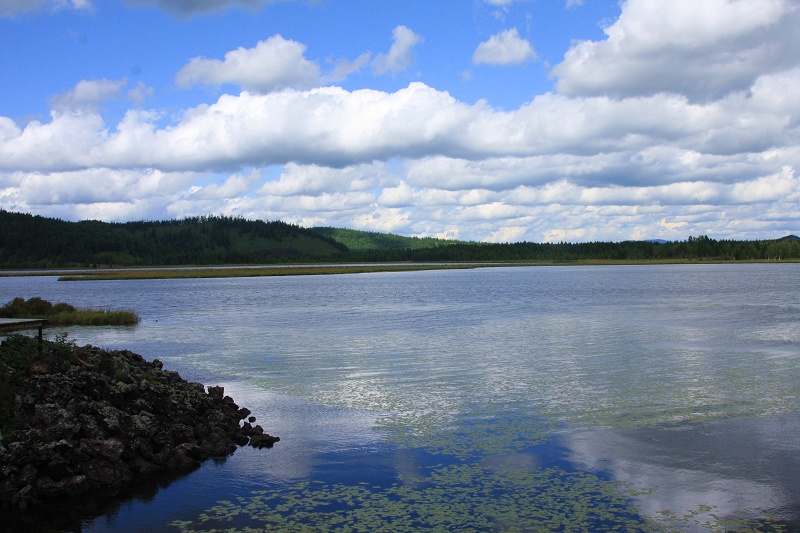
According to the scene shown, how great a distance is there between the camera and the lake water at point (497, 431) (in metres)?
13.4

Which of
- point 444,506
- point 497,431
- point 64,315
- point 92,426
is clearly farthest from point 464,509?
point 64,315

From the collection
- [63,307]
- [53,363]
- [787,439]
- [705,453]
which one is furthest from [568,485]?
[63,307]

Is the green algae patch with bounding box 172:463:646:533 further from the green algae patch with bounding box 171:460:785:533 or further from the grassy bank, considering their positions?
the grassy bank

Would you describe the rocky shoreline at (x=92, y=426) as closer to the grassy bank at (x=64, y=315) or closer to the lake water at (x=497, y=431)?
the lake water at (x=497, y=431)

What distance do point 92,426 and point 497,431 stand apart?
10.5 meters

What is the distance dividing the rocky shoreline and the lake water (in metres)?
0.96

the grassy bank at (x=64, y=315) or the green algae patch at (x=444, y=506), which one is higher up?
the grassy bank at (x=64, y=315)

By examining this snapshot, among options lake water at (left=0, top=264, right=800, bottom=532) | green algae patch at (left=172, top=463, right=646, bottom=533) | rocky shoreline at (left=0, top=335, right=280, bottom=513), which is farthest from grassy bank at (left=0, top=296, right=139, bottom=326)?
green algae patch at (left=172, top=463, right=646, bottom=533)

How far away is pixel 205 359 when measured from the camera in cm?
3272

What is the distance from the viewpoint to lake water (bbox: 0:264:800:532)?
44.0 ft

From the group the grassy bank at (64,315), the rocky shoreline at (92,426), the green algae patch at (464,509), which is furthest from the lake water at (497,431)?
the grassy bank at (64,315)

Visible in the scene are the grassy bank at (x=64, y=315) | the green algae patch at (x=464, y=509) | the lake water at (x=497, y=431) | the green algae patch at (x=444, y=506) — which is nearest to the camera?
the green algae patch at (x=464, y=509)

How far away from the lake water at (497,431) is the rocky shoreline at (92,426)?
96 centimetres

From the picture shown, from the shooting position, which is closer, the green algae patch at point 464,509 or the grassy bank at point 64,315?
the green algae patch at point 464,509
